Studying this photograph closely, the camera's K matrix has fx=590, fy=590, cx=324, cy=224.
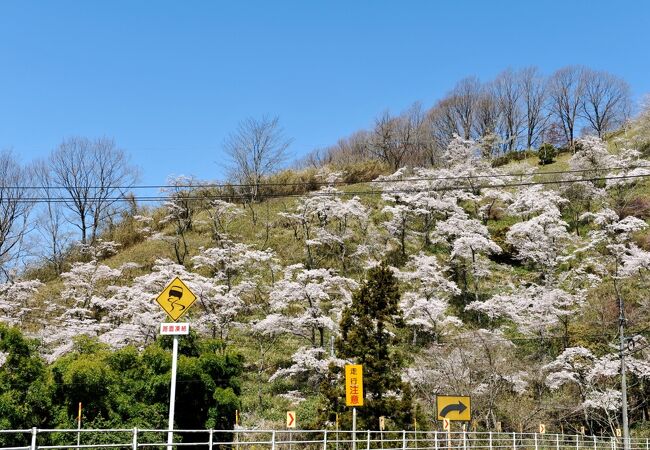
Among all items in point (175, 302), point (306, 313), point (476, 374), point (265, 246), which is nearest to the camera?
point (175, 302)

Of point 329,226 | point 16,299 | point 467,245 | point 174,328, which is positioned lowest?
point 174,328

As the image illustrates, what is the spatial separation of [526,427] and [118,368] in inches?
750

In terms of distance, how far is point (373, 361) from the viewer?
23.6 m

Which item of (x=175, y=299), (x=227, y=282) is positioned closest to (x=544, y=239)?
(x=227, y=282)

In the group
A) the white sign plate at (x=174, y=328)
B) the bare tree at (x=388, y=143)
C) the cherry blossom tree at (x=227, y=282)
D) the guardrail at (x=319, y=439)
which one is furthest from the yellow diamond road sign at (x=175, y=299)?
the bare tree at (x=388, y=143)

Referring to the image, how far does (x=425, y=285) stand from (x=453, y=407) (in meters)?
23.1

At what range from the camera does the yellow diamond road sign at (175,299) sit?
31.7 ft

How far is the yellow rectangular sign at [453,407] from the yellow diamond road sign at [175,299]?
869 centimetres

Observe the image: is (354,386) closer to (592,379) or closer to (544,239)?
(592,379)

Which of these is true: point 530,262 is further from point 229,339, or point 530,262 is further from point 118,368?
point 118,368

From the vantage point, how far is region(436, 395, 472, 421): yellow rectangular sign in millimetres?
15719

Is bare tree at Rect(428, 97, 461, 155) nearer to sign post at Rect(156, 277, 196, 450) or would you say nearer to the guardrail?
the guardrail

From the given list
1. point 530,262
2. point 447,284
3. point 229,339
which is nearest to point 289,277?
point 229,339

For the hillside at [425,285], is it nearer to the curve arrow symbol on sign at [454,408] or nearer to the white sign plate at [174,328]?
the curve arrow symbol on sign at [454,408]
